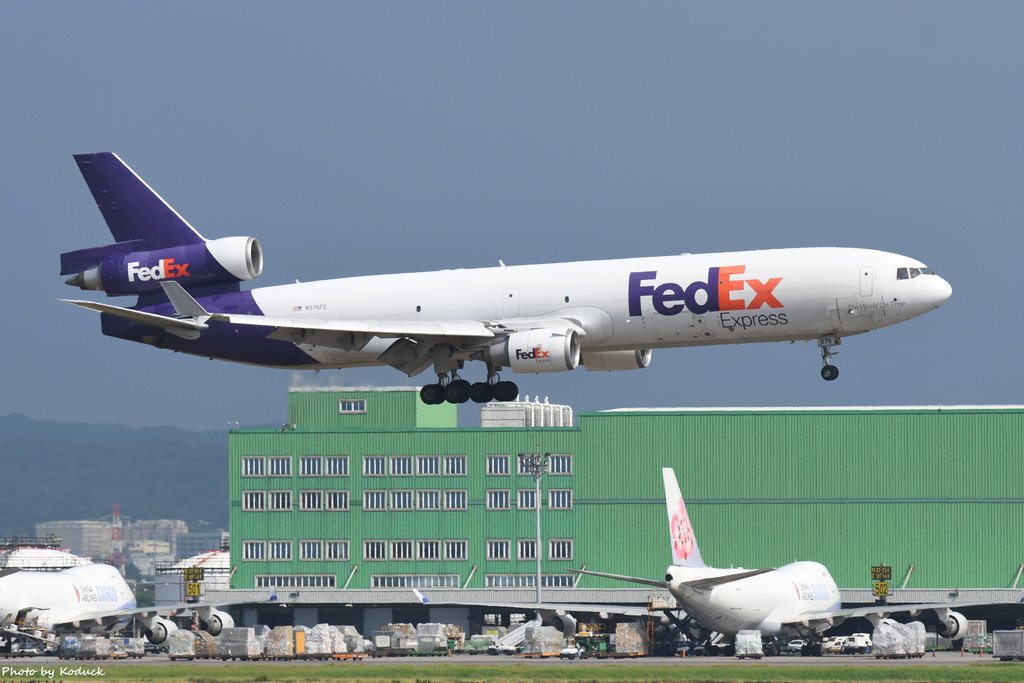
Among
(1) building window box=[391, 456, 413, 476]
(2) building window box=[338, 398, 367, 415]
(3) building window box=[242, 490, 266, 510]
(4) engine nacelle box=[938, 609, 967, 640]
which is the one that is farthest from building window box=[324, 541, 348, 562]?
(4) engine nacelle box=[938, 609, 967, 640]

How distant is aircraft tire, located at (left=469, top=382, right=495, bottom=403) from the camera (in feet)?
257

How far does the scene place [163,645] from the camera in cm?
12538

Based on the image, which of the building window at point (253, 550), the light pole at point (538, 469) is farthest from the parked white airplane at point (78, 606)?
the building window at point (253, 550)

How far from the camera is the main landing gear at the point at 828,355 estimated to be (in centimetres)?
7381

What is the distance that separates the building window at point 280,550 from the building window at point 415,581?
907cm

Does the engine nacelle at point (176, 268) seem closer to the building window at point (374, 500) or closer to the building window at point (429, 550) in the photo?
the building window at point (429, 550)

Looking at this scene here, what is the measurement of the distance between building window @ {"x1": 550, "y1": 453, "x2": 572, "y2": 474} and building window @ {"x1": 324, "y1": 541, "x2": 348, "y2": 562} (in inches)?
827

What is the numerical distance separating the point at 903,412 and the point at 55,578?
7589 cm

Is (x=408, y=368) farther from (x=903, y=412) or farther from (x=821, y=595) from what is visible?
(x=903, y=412)

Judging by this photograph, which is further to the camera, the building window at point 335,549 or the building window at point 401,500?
the building window at point 335,549

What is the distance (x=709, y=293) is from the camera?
72.7 m

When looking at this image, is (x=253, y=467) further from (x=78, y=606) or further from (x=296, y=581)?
(x=78, y=606)

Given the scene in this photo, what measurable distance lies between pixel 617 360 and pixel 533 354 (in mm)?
6158

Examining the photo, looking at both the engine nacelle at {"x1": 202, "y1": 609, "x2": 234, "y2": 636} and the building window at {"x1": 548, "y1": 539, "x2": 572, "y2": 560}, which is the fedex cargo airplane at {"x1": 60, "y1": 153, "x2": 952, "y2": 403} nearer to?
the engine nacelle at {"x1": 202, "y1": 609, "x2": 234, "y2": 636}
